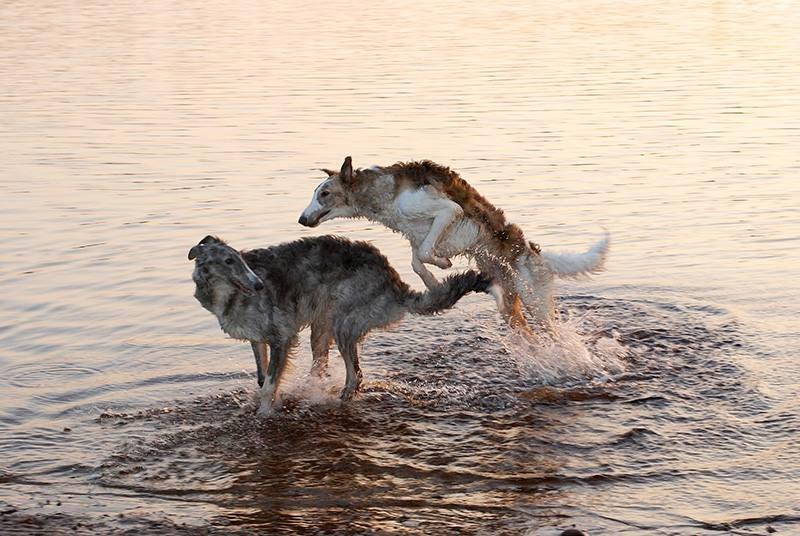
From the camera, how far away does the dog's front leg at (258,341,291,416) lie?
30.8 feet

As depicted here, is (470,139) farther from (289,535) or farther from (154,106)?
(289,535)

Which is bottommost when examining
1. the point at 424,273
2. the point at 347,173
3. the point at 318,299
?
the point at 318,299

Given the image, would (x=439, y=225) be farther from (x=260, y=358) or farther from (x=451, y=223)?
(x=260, y=358)

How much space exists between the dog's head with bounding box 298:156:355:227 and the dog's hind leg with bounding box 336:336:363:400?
1091mm

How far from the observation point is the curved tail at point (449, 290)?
31.2 feet

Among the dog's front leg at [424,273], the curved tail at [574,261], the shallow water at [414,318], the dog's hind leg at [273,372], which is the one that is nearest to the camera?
the shallow water at [414,318]

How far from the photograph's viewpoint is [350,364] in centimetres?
974

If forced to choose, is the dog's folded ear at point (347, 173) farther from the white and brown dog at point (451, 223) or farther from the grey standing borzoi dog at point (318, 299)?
the grey standing borzoi dog at point (318, 299)

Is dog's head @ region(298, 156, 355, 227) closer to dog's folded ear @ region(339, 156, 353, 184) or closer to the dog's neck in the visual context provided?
dog's folded ear @ region(339, 156, 353, 184)

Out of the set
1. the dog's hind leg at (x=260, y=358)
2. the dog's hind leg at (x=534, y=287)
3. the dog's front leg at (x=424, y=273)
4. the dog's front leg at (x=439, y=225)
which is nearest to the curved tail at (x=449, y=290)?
the dog's front leg at (x=424, y=273)

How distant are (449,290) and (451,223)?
744 mm

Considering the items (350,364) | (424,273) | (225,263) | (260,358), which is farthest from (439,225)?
(225,263)

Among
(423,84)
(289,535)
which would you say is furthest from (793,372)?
(423,84)

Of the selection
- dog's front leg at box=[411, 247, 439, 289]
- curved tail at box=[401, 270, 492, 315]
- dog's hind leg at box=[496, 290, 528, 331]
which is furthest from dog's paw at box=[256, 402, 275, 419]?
dog's hind leg at box=[496, 290, 528, 331]
